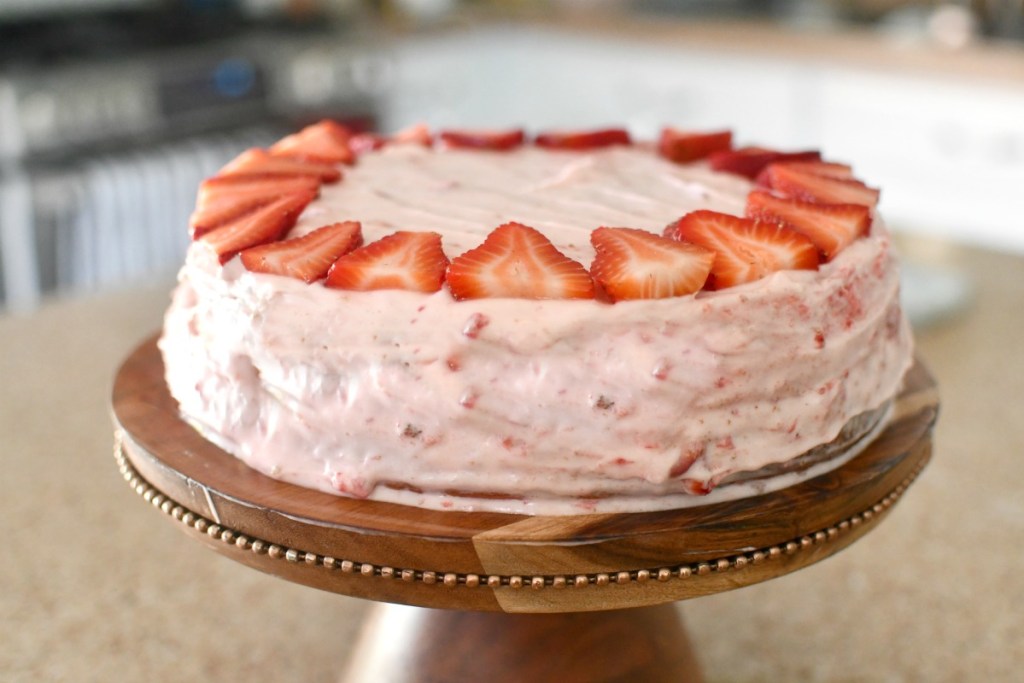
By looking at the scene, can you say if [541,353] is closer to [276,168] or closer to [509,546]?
[509,546]

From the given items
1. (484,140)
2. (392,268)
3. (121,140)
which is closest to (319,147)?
(484,140)

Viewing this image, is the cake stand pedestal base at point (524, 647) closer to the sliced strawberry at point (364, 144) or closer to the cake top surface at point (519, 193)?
the cake top surface at point (519, 193)

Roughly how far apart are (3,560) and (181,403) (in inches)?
17.4

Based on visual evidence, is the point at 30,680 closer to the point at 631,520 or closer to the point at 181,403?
the point at 181,403

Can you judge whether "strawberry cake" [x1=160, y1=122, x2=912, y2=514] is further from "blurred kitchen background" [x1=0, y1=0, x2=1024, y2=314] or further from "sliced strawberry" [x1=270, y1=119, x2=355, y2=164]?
"blurred kitchen background" [x1=0, y1=0, x2=1024, y2=314]

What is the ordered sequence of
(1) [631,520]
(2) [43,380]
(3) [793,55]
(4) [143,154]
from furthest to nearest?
(3) [793,55] → (4) [143,154] → (2) [43,380] → (1) [631,520]

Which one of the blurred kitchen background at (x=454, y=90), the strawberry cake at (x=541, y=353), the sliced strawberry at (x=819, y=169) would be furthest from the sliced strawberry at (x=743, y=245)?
the blurred kitchen background at (x=454, y=90)

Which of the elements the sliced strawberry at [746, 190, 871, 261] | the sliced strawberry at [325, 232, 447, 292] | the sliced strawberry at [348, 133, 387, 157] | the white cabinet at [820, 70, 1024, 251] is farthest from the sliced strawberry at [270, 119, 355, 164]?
the white cabinet at [820, 70, 1024, 251]

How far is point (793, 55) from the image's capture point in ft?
11.0

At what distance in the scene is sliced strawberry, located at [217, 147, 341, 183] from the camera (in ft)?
3.50

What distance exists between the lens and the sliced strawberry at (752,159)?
1.14 meters

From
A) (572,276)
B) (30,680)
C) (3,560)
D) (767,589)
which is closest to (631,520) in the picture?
(572,276)

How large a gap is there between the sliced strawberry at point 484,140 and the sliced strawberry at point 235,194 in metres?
→ 0.25

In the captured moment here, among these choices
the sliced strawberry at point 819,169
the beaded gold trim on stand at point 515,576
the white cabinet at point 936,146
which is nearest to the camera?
the beaded gold trim on stand at point 515,576
